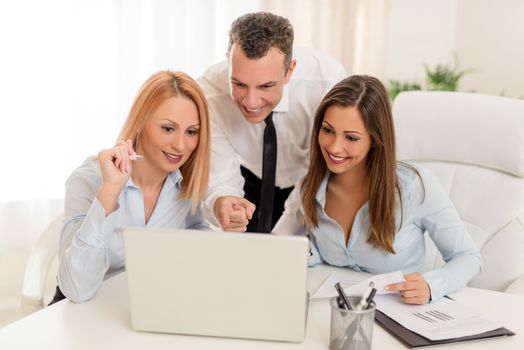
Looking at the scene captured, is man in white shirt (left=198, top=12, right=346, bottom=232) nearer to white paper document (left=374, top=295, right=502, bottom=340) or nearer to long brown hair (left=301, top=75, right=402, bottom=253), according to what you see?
long brown hair (left=301, top=75, right=402, bottom=253)

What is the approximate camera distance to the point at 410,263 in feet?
5.40

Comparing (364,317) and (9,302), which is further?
(9,302)

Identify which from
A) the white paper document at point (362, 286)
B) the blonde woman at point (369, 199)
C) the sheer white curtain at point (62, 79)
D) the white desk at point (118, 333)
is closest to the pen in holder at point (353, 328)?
the white desk at point (118, 333)

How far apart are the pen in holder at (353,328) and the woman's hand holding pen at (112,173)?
555mm

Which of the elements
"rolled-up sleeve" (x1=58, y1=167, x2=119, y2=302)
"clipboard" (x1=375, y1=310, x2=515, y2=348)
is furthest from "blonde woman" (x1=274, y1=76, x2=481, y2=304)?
"rolled-up sleeve" (x1=58, y1=167, x2=119, y2=302)

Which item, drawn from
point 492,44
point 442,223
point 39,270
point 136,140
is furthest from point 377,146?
point 492,44

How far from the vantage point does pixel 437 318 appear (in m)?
1.24

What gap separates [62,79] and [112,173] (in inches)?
61.6

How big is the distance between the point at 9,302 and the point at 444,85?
2816mm

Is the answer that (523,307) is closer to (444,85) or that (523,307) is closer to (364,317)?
(364,317)

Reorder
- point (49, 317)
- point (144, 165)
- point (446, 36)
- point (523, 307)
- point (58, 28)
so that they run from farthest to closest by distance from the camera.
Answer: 1. point (446, 36)
2. point (58, 28)
3. point (144, 165)
4. point (523, 307)
5. point (49, 317)

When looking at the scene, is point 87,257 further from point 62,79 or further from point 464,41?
point 464,41

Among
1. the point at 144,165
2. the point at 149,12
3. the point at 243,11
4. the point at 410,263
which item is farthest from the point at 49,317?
the point at 243,11

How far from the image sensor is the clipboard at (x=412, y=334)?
112 cm
